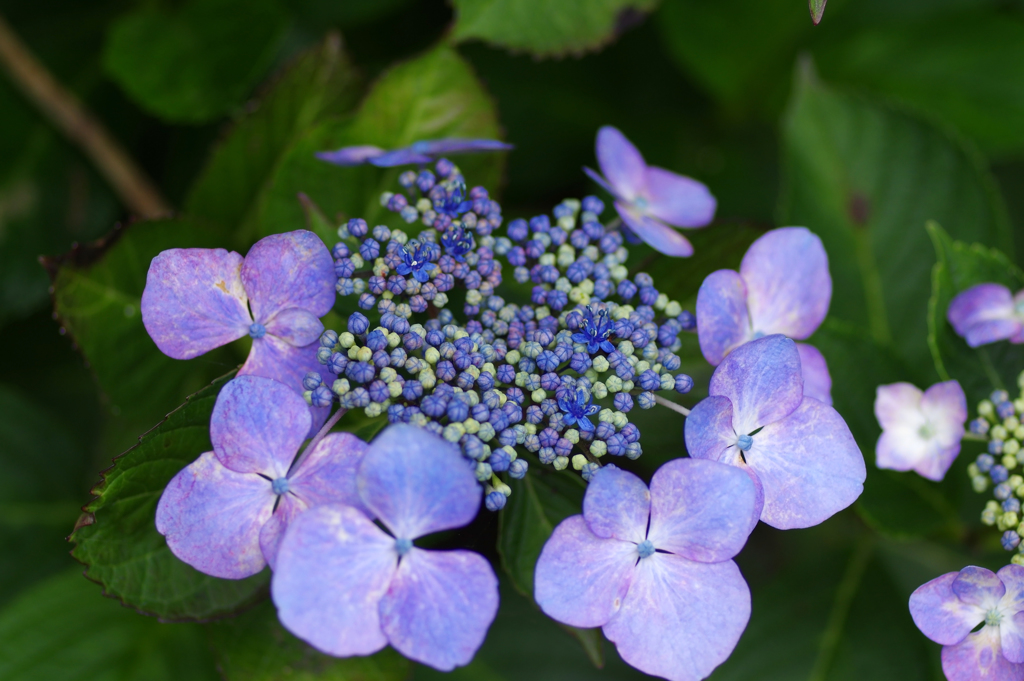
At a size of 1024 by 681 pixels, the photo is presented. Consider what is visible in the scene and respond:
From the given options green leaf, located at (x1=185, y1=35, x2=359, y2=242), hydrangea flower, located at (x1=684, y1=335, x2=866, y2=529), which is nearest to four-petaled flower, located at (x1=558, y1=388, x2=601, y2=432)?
hydrangea flower, located at (x1=684, y1=335, x2=866, y2=529)

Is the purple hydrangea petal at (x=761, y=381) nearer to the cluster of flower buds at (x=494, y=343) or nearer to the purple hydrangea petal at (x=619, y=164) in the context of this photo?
the cluster of flower buds at (x=494, y=343)

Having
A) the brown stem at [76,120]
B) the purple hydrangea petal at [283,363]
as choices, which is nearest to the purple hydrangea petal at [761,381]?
the purple hydrangea petal at [283,363]

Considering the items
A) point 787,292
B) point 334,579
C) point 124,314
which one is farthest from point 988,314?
point 124,314

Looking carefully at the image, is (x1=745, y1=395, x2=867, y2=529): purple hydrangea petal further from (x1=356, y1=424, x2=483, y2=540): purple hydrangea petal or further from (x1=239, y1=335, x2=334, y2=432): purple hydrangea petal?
(x1=239, y1=335, x2=334, y2=432): purple hydrangea petal

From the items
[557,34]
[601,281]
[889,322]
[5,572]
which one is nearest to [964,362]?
[889,322]

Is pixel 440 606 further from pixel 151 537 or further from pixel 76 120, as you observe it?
pixel 76 120
